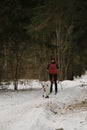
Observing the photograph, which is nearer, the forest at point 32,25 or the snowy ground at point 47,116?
the snowy ground at point 47,116

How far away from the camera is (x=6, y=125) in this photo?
1273cm

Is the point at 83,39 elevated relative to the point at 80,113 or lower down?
elevated

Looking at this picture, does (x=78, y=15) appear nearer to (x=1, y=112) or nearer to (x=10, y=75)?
(x=1, y=112)

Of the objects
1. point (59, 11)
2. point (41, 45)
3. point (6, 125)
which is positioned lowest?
point (6, 125)

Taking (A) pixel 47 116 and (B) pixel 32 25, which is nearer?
(A) pixel 47 116

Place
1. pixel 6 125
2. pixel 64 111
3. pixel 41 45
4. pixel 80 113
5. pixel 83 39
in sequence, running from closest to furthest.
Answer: pixel 6 125 → pixel 80 113 → pixel 64 111 → pixel 83 39 → pixel 41 45

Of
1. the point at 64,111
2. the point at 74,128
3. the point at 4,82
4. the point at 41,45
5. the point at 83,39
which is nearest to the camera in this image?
the point at 74,128

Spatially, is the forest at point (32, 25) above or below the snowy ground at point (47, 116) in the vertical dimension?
above

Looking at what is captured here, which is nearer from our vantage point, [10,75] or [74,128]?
[74,128]

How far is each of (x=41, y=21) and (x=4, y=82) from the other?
759cm

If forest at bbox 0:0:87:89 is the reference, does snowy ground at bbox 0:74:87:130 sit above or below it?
below

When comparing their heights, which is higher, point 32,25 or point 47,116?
point 32,25

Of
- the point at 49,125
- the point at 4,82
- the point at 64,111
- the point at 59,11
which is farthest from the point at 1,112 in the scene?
the point at 4,82

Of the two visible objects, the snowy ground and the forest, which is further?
the forest
